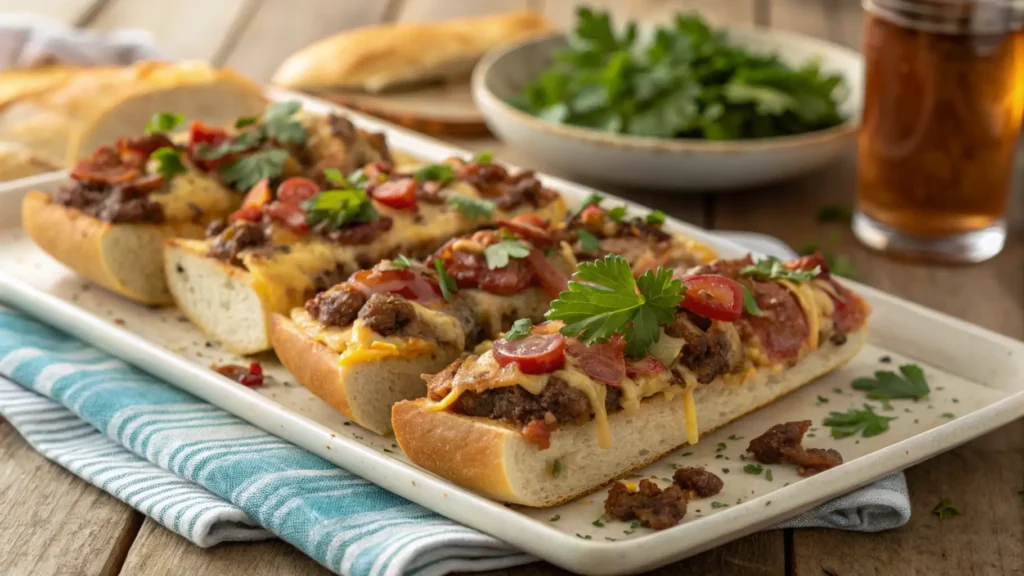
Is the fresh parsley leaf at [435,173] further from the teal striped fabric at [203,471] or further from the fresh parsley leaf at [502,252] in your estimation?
the teal striped fabric at [203,471]

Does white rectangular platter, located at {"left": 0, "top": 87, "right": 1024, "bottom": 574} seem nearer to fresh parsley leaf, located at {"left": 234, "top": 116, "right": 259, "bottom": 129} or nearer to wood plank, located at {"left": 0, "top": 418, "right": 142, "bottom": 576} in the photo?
wood plank, located at {"left": 0, "top": 418, "right": 142, "bottom": 576}

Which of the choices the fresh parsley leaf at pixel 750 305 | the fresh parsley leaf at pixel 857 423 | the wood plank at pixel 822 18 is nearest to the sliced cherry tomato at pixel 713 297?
the fresh parsley leaf at pixel 750 305

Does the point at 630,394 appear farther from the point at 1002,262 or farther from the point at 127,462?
the point at 1002,262

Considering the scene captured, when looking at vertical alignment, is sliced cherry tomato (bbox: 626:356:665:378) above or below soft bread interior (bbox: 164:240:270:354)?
above

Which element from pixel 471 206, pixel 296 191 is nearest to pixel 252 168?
pixel 296 191

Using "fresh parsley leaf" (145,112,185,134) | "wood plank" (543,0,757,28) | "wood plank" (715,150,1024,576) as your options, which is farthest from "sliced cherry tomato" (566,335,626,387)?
"wood plank" (543,0,757,28)

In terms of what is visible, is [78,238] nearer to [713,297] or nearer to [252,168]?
[252,168]
